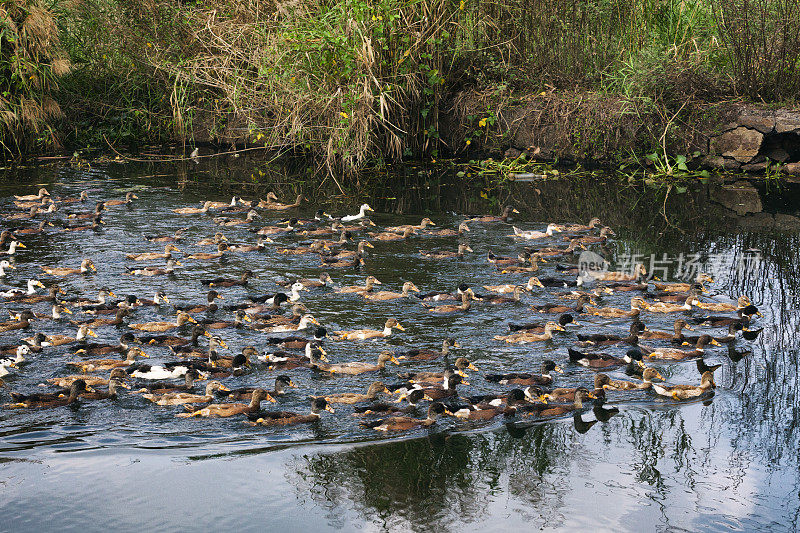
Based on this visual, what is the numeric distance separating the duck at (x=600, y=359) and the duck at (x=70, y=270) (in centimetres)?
710

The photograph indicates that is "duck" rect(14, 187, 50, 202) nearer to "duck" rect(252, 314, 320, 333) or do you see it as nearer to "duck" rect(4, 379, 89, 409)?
"duck" rect(252, 314, 320, 333)

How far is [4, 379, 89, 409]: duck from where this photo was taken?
8836 mm

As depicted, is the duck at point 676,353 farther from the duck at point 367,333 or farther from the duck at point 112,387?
the duck at point 112,387

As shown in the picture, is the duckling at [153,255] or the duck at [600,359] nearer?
the duck at [600,359]

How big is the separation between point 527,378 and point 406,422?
1526 millimetres

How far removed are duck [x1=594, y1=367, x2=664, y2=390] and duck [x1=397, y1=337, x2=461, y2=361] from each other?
5.59 feet

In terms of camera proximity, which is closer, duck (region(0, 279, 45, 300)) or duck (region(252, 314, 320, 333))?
duck (region(252, 314, 320, 333))

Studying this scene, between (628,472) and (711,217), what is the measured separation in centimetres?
927

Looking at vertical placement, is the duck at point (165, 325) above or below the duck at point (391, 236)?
below

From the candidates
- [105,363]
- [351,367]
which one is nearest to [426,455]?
[351,367]

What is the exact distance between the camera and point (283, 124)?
19.1 meters

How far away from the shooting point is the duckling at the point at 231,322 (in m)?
10.9

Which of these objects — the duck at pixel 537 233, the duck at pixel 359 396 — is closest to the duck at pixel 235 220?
the duck at pixel 537 233

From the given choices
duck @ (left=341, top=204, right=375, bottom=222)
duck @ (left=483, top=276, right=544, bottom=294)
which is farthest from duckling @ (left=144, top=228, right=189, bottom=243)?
duck @ (left=483, top=276, right=544, bottom=294)
